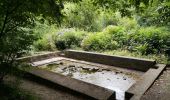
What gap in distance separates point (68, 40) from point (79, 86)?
5939 mm

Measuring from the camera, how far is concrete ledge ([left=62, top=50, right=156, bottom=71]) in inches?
269

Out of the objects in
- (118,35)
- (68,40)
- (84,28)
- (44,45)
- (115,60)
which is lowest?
(115,60)

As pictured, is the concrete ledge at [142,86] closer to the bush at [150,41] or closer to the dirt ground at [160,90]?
the dirt ground at [160,90]

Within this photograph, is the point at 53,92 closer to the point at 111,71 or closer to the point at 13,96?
the point at 13,96

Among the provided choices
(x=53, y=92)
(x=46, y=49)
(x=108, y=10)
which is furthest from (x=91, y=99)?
(x=46, y=49)

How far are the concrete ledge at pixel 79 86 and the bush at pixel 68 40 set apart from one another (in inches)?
181

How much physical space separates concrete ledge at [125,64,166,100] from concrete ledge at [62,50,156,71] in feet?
2.34

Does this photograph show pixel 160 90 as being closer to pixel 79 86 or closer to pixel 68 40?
pixel 79 86

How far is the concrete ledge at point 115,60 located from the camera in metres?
6.82

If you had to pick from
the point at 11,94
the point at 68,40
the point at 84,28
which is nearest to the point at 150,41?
the point at 68,40

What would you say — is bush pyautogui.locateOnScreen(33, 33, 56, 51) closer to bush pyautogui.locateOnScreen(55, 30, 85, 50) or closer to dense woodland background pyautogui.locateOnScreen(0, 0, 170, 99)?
dense woodland background pyautogui.locateOnScreen(0, 0, 170, 99)

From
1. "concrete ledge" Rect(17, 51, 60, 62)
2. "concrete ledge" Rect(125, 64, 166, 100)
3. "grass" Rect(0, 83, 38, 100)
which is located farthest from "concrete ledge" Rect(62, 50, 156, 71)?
"grass" Rect(0, 83, 38, 100)

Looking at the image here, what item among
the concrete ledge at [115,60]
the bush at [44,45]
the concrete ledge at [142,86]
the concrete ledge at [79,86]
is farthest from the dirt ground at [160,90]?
the bush at [44,45]

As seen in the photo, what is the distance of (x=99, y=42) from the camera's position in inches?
379
